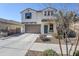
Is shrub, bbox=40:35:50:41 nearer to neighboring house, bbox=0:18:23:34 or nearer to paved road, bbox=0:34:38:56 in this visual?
paved road, bbox=0:34:38:56

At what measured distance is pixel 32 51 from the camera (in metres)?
4.79

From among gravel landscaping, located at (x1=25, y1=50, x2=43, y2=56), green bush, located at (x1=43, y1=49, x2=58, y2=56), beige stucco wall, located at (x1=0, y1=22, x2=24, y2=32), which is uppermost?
beige stucco wall, located at (x1=0, y1=22, x2=24, y2=32)

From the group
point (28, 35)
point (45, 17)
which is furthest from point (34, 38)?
point (45, 17)

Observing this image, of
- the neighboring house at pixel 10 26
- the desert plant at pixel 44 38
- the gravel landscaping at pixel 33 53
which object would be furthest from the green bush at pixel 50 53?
the neighboring house at pixel 10 26

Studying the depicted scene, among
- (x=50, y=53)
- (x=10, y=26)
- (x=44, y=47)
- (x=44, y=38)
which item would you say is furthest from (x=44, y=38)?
(x=10, y=26)

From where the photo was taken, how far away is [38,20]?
4773mm

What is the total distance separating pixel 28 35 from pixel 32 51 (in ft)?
1.19

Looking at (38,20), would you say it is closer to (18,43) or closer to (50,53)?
(18,43)

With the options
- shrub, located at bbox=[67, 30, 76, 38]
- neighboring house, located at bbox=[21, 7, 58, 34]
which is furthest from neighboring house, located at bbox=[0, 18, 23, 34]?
shrub, located at bbox=[67, 30, 76, 38]

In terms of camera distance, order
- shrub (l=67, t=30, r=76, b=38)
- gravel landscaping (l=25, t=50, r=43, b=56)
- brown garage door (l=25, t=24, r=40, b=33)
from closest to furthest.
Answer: shrub (l=67, t=30, r=76, b=38) < gravel landscaping (l=25, t=50, r=43, b=56) < brown garage door (l=25, t=24, r=40, b=33)

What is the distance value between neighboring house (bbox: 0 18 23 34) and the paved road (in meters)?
0.17

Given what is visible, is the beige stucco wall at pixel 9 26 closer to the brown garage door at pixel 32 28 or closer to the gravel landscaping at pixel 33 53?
the brown garage door at pixel 32 28

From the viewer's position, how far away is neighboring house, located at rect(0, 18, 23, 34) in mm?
4727

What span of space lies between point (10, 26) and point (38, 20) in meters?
0.65
